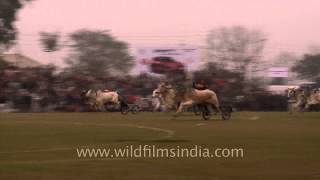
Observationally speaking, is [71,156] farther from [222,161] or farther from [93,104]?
[93,104]

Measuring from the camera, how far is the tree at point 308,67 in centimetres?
8488

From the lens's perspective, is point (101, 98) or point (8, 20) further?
point (8, 20)

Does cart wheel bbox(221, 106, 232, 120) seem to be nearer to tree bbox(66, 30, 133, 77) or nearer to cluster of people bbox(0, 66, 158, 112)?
cluster of people bbox(0, 66, 158, 112)

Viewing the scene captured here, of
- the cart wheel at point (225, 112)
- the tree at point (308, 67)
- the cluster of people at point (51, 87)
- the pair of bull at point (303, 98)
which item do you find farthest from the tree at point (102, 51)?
the cart wheel at point (225, 112)

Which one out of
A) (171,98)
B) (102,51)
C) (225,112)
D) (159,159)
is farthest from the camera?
(102,51)

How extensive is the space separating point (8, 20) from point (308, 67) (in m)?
39.0

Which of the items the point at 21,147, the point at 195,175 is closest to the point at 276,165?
the point at 195,175

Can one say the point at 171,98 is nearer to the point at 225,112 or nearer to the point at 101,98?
the point at 225,112

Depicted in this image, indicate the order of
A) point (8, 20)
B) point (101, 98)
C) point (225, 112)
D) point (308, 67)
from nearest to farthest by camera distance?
1. point (225, 112)
2. point (101, 98)
3. point (8, 20)
4. point (308, 67)

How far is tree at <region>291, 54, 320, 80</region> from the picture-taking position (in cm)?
8488

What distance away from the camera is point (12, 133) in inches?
878

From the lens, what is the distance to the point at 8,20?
60875 millimetres

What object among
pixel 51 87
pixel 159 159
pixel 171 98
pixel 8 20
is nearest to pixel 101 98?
pixel 51 87

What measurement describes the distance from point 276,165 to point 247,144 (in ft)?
15.1
